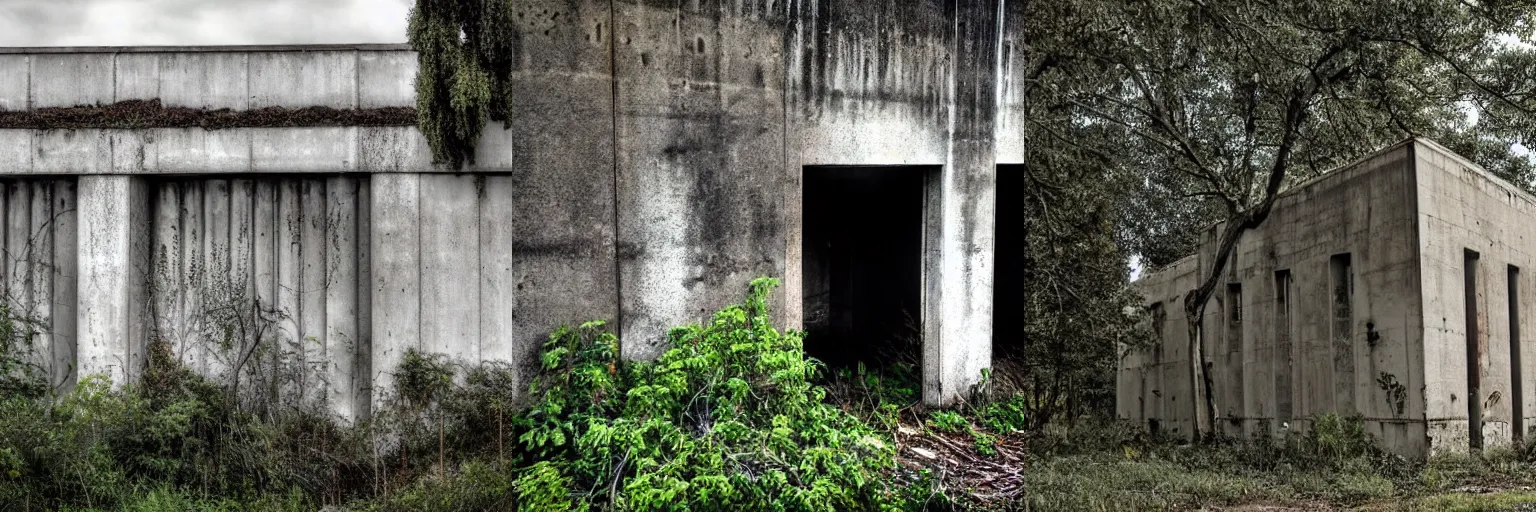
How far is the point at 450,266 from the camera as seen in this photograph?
741cm

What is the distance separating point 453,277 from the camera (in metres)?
7.39

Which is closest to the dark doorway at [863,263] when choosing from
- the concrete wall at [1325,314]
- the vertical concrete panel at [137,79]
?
the vertical concrete panel at [137,79]

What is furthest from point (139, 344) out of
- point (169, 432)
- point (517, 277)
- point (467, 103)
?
point (517, 277)

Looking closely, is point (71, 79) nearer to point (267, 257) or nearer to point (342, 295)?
point (267, 257)

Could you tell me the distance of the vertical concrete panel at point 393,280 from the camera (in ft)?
24.3

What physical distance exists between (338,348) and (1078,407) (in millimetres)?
6794

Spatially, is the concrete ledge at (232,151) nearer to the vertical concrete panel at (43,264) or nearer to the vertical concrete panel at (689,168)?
the vertical concrete panel at (43,264)

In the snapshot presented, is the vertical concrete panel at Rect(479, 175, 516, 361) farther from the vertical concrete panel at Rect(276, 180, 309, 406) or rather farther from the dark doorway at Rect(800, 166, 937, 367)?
the dark doorway at Rect(800, 166, 937, 367)

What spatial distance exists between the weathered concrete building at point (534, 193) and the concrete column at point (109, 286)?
0.05 ft

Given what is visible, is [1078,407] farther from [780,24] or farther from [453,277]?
[780,24]

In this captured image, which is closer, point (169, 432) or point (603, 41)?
point (603, 41)

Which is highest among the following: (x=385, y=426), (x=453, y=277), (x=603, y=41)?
(x=603, y=41)

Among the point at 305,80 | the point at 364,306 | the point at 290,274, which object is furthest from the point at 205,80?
the point at 364,306

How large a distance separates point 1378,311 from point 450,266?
30.0 feet
